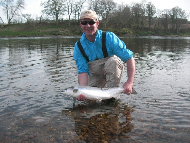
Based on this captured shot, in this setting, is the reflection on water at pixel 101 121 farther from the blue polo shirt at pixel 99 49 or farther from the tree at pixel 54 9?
the tree at pixel 54 9

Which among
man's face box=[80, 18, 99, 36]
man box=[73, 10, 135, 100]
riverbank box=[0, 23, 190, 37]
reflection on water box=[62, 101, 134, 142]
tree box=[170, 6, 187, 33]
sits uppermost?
tree box=[170, 6, 187, 33]

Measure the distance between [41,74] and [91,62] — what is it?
4372 millimetres

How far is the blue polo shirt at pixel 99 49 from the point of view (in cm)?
498

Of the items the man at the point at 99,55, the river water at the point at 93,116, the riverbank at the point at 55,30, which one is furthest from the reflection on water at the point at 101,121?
the riverbank at the point at 55,30

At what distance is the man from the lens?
4.80 m

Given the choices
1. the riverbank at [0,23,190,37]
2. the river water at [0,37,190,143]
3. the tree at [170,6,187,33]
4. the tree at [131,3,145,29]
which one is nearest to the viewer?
the river water at [0,37,190,143]

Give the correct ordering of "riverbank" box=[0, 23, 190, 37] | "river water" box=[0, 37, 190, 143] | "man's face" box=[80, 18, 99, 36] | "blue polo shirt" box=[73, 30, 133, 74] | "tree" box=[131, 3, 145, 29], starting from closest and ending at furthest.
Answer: "river water" box=[0, 37, 190, 143] → "man's face" box=[80, 18, 99, 36] → "blue polo shirt" box=[73, 30, 133, 74] → "riverbank" box=[0, 23, 190, 37] → "tree" box=[131, 3, 145, 29]

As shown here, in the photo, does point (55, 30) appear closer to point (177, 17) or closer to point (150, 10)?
point (150, 10)

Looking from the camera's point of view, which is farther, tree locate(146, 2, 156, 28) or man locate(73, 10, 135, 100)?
tree locate(146, 2, 156, 28)

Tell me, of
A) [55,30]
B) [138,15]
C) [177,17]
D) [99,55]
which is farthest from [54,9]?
[99,55]

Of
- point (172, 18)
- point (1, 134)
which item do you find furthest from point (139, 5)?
point (1, 134)

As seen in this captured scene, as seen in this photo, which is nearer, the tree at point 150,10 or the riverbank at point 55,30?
the riverbank at point 55,30

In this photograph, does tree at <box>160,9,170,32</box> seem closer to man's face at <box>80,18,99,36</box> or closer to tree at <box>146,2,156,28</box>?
tree at <box>146,2,156,28</box>

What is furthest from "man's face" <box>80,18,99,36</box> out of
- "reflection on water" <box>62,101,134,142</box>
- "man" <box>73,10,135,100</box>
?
"reflection on water" <box>62,101,134,142</box>
